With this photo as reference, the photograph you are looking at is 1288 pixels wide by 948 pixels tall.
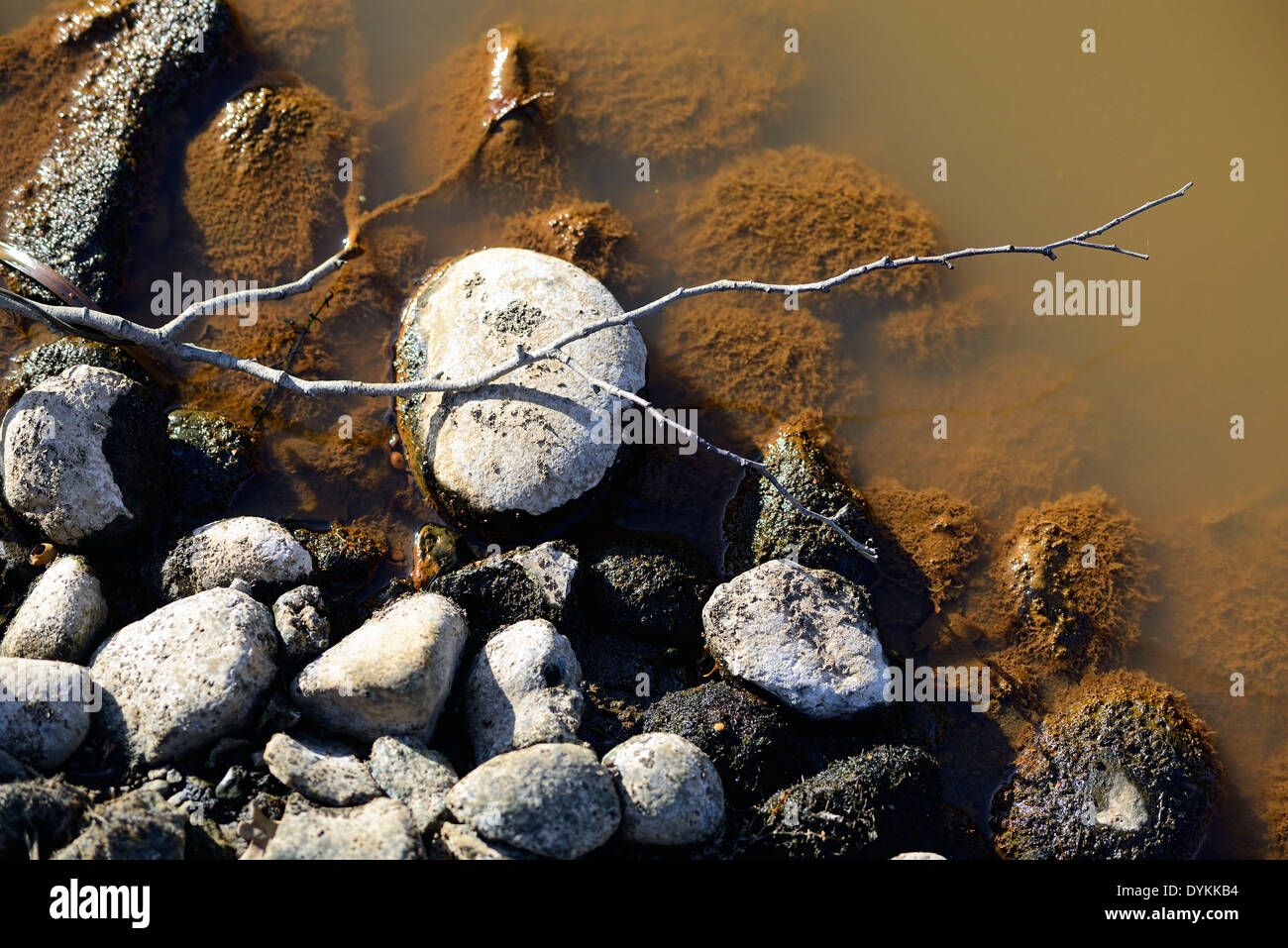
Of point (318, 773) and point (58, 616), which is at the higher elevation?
point (58, 616)

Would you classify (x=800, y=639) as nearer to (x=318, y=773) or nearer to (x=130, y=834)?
(x=318, y=773)

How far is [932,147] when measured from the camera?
19.0 ft

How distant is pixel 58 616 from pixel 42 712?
20.3 inches

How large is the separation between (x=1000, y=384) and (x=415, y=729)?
3.90 m

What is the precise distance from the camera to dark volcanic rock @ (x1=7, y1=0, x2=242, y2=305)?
5.18 metres

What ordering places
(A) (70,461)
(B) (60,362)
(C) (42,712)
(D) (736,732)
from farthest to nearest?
(B) (60,362) → (A) (70,461) → (D) (736,732) → (C) (42,712)

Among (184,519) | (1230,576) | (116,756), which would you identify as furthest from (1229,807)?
(184,519)

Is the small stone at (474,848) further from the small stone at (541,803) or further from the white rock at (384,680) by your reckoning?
the white rock at (384,680)

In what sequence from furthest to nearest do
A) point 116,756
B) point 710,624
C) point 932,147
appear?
point 932,147
point 710,624
point 116,756

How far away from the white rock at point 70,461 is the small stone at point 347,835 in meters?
1.88

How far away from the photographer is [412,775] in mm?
3721

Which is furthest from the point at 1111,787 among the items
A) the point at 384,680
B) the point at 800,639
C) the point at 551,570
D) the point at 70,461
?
the point at 70,461

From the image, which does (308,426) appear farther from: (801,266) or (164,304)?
(801,266)

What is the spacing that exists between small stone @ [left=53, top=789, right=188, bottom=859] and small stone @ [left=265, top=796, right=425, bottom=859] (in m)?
0.35
